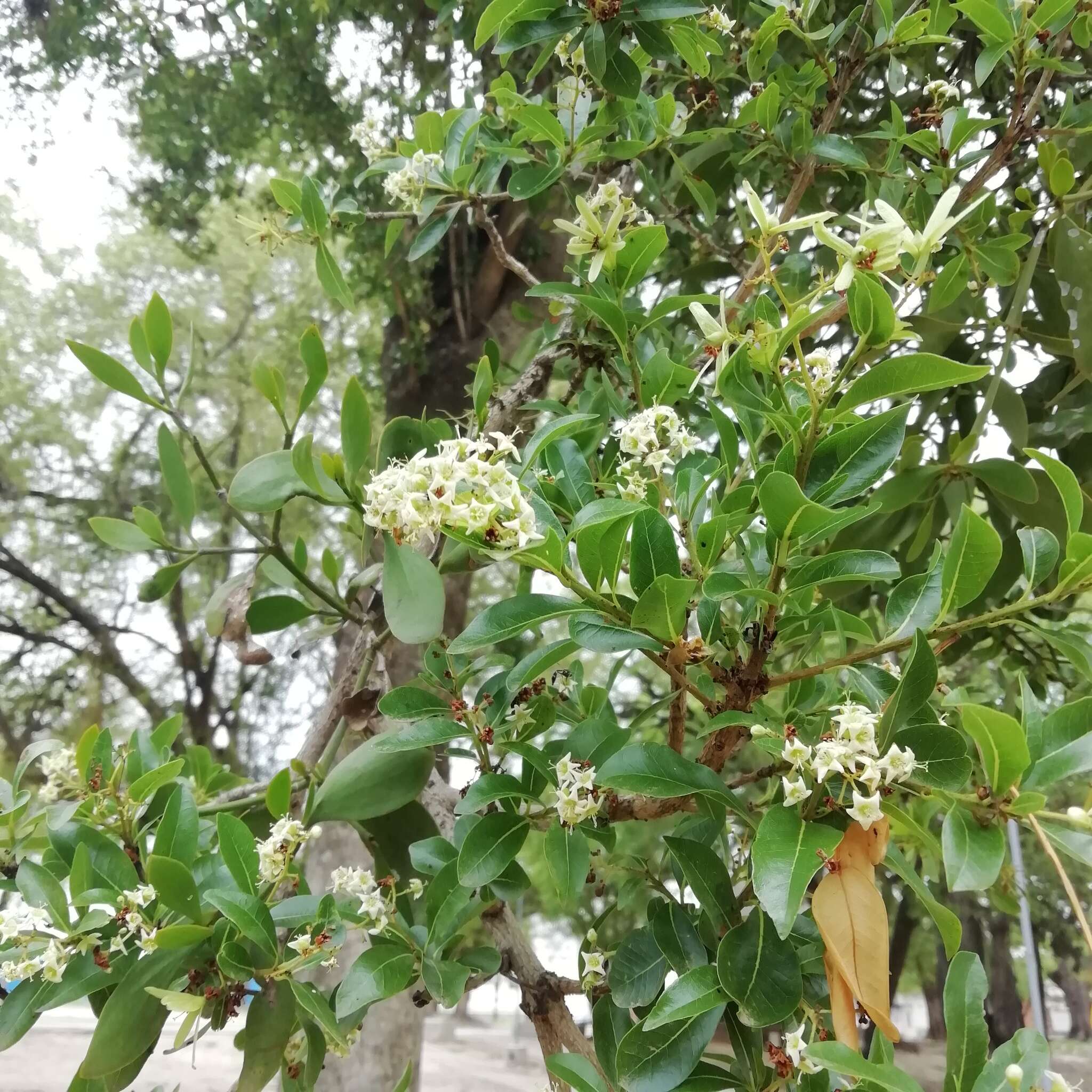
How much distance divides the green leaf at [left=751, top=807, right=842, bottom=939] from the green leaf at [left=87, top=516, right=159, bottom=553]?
406 millimetres

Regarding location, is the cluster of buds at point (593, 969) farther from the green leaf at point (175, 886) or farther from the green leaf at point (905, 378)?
the green leaf at point (905, 378)

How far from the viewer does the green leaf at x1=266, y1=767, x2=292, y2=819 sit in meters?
0.42

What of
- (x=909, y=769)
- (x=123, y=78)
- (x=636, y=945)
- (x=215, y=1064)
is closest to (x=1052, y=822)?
(x=909, y=769)

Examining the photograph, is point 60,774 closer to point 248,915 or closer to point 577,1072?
point 248,915

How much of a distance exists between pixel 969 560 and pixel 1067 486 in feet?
0.16

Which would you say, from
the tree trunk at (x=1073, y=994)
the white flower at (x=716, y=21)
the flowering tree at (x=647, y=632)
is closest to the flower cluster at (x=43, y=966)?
the flowering tree at (x=647, y=632)

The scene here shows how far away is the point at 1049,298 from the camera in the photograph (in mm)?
717

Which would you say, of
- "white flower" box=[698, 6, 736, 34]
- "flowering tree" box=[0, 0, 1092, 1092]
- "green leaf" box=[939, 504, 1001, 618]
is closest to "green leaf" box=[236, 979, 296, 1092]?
"flowering tree" box=[0, 0, 1092, 1092]

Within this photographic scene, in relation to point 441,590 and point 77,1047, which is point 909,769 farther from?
point 77,1047

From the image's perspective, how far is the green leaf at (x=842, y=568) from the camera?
0.29 meters

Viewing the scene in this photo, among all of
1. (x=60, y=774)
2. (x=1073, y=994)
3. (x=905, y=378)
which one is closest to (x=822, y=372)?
(x=905, y=378)

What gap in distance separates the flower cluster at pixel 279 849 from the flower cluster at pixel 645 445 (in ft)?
0.78

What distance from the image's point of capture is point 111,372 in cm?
46

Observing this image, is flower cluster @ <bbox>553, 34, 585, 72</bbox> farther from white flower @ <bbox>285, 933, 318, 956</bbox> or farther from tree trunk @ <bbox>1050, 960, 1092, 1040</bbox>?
tree trunk @ <bbox>1050, 960, 1092, 1040</bbox>
